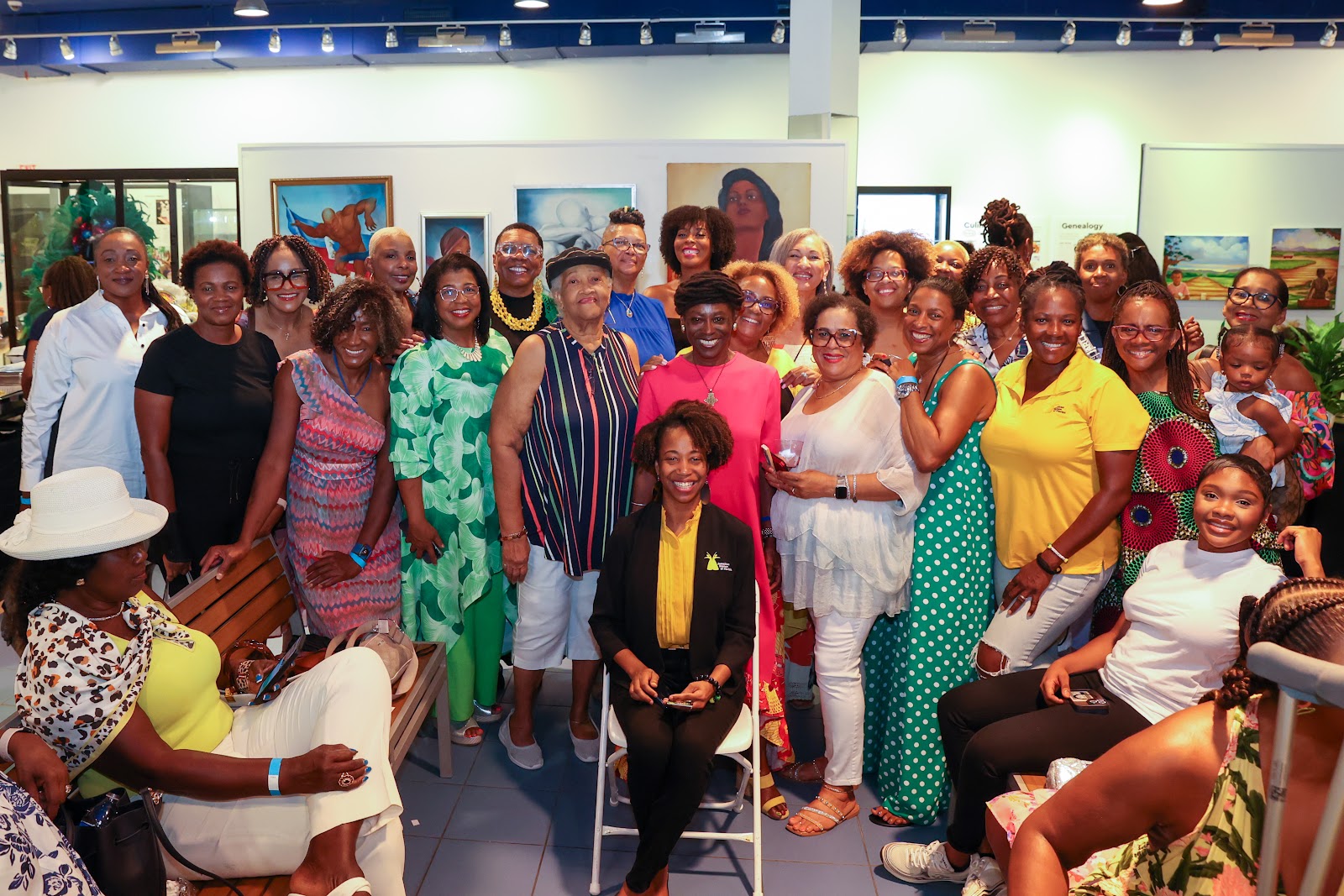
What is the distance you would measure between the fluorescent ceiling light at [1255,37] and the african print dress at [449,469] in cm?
814

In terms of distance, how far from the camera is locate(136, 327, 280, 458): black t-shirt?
11.9 ft

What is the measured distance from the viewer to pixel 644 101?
10.8 metres

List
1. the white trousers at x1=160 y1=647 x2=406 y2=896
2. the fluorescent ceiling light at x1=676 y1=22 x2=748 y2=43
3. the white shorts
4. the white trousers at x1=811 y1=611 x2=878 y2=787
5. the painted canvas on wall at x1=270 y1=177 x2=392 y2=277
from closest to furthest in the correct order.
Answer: the white trousers at x1=160 y1=647 x2=406 y2=896
the white trousers at x1=811 y1=611 x2=878 y2=787
the white shorts
the painted canvas on wall at x1=270 y1=177 x2=392 y2=277
the fluorescent ceiling light at x1=676 y1=22 x2=748 y2=43

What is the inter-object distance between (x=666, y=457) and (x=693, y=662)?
68cm

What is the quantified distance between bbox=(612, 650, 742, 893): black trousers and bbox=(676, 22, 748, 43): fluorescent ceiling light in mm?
8057

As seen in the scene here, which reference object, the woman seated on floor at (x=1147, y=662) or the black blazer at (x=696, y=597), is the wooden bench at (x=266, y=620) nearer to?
the black blazer at (x=696, y=597)

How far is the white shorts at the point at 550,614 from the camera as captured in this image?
392 cm

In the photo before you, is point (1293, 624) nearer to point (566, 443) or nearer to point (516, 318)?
point (566, 443)

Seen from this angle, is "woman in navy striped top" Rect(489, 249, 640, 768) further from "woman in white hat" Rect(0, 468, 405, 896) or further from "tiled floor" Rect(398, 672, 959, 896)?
"woman in white hat" Rect(0, 468, 405, 896)

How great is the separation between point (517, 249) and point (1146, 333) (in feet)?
7.99

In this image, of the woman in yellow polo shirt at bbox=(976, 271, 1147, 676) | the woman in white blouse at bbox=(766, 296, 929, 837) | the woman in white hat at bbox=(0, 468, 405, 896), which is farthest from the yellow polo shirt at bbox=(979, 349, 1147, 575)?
the woman in white hat at bbox=(0, 468, 405, 896)

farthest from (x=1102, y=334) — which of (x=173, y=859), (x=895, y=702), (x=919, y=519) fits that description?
(x=173, y=859)

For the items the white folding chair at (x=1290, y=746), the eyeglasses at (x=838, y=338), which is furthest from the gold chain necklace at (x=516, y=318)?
the white folding chair at (x=1290, y=746)

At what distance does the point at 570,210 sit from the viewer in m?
6.74
